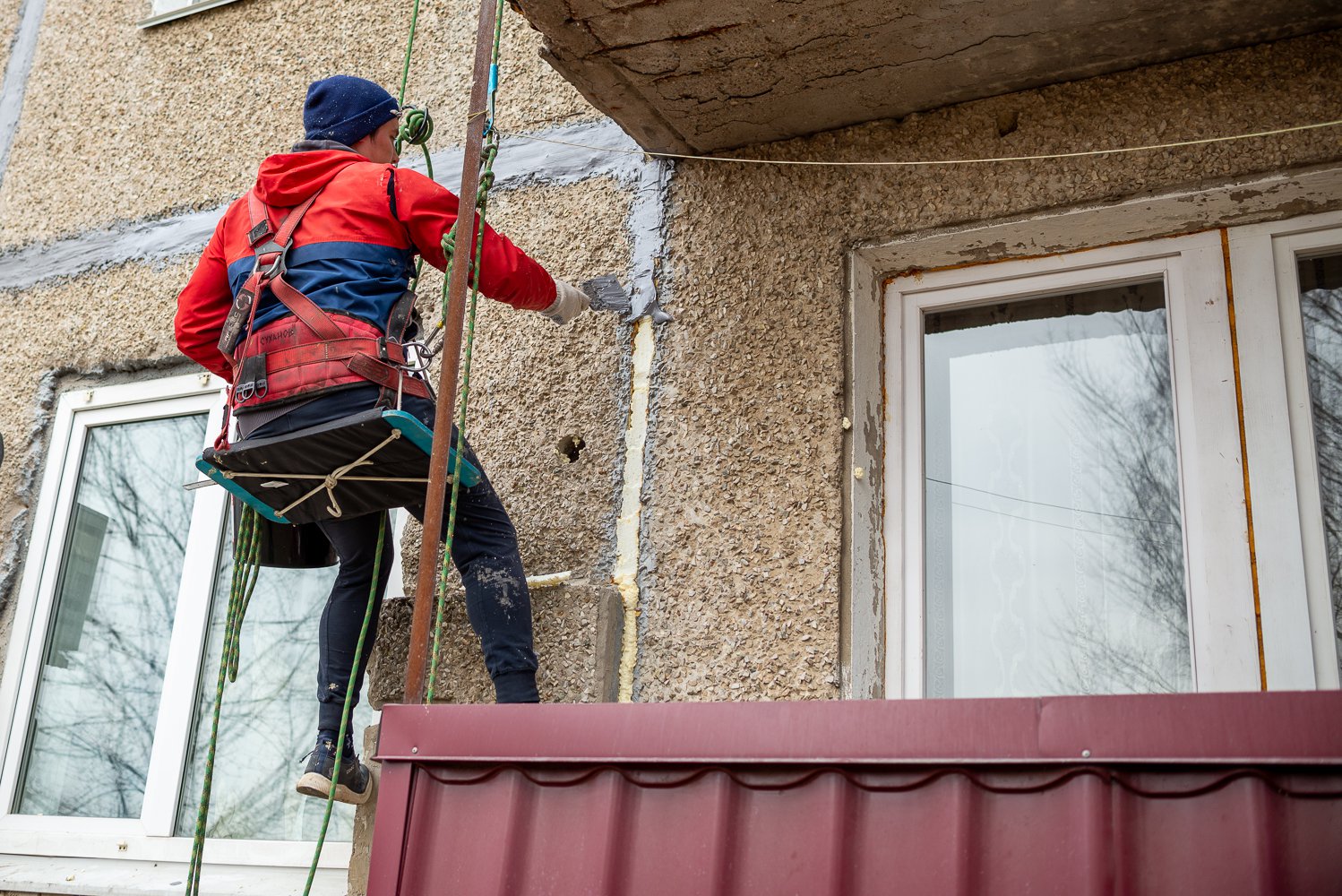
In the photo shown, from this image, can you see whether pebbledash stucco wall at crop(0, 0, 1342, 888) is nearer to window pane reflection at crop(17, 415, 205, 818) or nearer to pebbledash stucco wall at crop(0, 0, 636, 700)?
pebbledash stucco wall at crop(0, 0, 636, 700)

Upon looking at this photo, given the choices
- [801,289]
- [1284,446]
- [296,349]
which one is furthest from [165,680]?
[1284,446]

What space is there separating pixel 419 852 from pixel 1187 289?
82.7 inches

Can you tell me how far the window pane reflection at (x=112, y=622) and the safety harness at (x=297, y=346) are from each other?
55.8 inches

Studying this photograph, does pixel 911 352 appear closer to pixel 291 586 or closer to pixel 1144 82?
Result: pixel 1144 82

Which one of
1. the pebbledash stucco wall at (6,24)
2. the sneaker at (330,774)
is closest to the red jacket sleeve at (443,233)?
the sneaker at (330,774)

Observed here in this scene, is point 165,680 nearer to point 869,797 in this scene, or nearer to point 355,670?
point 355,670

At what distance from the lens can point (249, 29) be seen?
4.36 meters

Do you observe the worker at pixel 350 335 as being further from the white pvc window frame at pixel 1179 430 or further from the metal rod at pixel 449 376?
the white pvc window frame at pixel 1179 430

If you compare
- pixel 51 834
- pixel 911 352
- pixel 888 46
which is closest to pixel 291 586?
pixel 51 834

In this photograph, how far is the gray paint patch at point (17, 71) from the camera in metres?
4.67

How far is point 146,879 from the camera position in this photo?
3479 millimetres

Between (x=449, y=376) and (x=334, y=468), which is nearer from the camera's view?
(x=449, y=376)

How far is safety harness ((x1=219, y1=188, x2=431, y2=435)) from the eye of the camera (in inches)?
104

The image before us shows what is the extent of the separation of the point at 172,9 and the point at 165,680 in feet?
8.11
